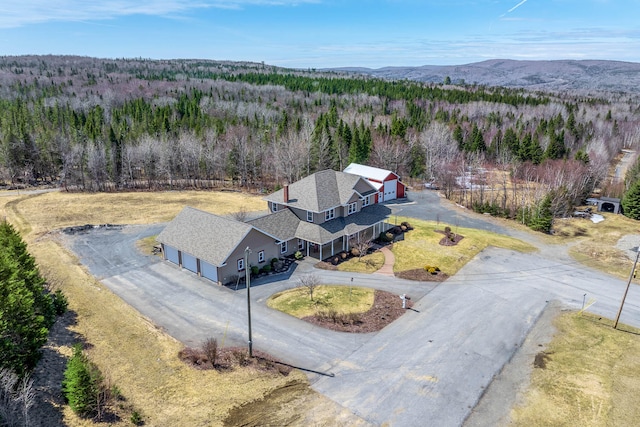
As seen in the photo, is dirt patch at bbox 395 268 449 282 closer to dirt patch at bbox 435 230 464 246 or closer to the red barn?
dirt patch at bbox 435 230 464 246

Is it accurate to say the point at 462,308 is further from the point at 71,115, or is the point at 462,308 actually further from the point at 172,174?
the point at 71,115

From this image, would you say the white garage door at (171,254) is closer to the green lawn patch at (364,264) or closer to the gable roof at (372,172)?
the green lawn patch at (364,264)

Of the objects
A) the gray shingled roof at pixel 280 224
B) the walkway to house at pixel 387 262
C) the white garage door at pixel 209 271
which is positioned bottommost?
the walkway to house at pixel 387 262

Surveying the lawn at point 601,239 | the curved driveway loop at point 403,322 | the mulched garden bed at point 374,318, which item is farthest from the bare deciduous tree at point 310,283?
the lawn at point 601,239

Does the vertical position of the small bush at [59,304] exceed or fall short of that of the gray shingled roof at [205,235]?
it falls short

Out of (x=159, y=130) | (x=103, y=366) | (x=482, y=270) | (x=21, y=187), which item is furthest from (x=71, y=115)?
(x=482, y=270)

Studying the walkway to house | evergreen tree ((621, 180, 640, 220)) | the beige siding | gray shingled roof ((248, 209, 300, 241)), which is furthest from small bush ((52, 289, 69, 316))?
evergreen tree ((621, 180, 640, 220))
